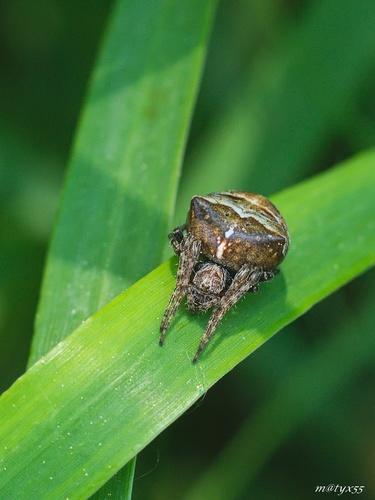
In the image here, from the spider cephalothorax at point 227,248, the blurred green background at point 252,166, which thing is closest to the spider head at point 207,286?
the spider cephalothorax at point 227,248

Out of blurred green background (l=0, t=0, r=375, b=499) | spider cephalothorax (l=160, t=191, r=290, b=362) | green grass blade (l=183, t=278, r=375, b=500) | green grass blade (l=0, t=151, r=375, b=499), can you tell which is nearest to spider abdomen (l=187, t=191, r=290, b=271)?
spider cephalothorax (l=160, t=191, r=290, b=362)

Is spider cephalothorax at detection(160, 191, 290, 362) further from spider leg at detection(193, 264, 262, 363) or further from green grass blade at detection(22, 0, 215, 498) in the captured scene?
green grass blade at detection(22, 0, 215, 498)

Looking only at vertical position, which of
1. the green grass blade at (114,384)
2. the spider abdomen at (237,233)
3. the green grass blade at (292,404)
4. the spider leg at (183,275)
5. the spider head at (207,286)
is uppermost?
the spider abdomen at (237,233)

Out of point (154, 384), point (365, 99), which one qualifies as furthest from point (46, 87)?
point (154, 384)

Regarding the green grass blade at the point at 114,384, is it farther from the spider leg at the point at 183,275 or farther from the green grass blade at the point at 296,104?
the green grass blade at the point at 296,104

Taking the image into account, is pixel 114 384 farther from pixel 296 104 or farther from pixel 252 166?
pixel 296 104

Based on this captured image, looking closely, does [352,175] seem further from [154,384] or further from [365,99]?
[154,384]

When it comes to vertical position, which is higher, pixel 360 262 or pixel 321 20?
pixel 321 20
